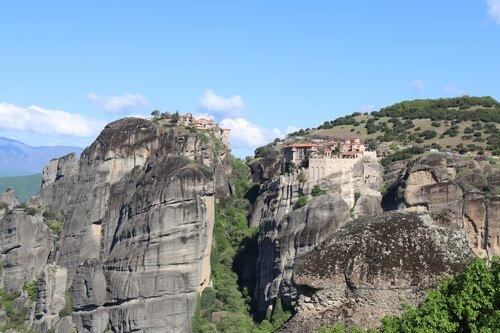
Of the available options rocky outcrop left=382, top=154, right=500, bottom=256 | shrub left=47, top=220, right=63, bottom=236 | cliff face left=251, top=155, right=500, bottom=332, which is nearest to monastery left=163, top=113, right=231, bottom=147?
cliff face left=251, top=155, right=500, bottom=332

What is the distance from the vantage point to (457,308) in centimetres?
1644

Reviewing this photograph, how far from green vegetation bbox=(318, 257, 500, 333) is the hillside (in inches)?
2484

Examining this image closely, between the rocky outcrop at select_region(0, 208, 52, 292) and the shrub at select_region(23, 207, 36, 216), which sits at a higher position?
the shrub at select_region(23, 207, 36, 216)

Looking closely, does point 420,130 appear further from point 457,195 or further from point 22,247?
point 22,247

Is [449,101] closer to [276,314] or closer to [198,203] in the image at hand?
[198,203]

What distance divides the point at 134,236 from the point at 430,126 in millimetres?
37776

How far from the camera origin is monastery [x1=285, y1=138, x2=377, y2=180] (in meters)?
67.6

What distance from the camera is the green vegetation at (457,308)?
15992 millimetres

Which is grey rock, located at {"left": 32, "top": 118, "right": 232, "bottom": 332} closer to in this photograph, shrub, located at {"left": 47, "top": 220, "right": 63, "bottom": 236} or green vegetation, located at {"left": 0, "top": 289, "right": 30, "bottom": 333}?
shrub, located at {"left": 47, "top": 220, "right": 63, "bottom": 236}

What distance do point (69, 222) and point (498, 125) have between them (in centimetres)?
4386

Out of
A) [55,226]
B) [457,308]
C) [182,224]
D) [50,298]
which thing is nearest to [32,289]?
[50,298]

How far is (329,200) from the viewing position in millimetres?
64500

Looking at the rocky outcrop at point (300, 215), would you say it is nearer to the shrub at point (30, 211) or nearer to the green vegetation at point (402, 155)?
the green vegetation at point (402, 155)

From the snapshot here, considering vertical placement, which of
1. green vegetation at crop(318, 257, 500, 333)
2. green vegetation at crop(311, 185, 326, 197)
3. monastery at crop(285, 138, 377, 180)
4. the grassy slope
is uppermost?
the grassy slope
